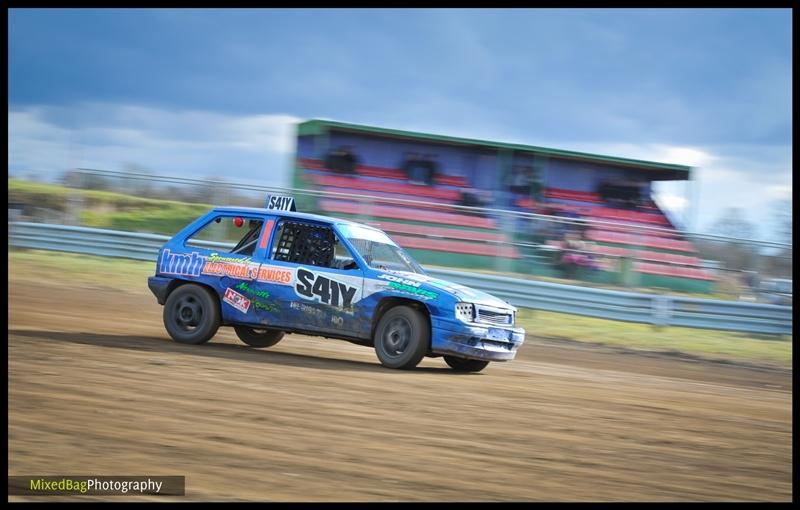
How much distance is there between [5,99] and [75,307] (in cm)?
580

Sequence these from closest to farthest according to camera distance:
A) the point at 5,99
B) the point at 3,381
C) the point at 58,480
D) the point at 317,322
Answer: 1. the point at 58,480
2. the point at 3,381
3. the point at 5,99
4. the point at 317,322

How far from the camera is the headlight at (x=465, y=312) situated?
9578 millimetres

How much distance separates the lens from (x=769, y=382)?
12453 mm

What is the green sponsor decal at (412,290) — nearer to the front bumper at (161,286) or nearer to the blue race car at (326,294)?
the blue race car at (326,294)

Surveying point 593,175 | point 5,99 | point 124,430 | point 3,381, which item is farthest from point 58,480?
point 593,175

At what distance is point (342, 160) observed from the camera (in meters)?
21.0

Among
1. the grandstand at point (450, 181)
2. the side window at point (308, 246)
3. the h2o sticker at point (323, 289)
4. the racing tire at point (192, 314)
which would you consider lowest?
the racing tire at point (192, 314)

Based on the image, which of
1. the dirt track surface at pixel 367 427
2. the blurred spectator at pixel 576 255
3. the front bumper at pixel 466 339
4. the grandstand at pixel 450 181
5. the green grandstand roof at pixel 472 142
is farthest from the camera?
the green grandstand roof at pixel 472 142

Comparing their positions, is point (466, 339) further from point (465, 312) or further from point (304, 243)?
point (304, 243)

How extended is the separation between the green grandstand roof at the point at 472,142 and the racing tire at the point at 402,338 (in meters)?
11.5

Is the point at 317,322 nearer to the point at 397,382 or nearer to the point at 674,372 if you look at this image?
the point at 397,382

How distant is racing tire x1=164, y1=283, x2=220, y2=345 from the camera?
1043cm

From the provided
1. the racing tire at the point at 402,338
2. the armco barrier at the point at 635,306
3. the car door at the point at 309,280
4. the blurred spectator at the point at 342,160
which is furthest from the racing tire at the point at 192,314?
the blurred spectator at the point at 342,160

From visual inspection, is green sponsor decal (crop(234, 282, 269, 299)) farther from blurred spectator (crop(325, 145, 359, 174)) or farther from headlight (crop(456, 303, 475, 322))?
blurred spectator (crop(325, 145, 359, 174))
